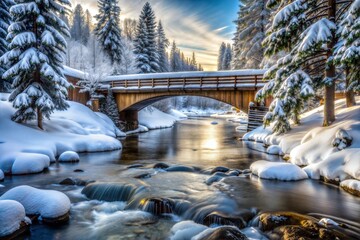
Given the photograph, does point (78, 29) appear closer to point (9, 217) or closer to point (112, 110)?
point (112, 110)

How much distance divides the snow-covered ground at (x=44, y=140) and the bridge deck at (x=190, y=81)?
5.75 m

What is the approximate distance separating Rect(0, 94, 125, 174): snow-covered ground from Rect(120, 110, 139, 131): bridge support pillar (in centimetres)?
575

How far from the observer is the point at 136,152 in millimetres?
16562

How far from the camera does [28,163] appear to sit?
1096cm

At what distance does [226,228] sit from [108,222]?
3.18 meters

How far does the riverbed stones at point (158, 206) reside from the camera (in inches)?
291

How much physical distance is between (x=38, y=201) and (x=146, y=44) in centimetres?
3071

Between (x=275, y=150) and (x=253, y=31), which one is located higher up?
(x=253, y=31)

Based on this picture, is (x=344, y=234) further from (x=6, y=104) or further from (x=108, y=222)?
(x=6, y=104)

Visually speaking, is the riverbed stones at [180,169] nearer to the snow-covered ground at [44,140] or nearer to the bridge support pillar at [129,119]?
the snow-covered ground at [44,140]

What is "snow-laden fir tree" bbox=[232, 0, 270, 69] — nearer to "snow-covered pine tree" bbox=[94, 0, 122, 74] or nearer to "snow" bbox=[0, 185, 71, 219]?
"snow-covered pine tree" bbox=[94, 0, 122, 74]

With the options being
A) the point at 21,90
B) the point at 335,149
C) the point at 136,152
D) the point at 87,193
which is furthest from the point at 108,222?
the point at 21,90

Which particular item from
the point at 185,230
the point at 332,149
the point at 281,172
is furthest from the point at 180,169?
the point at 332,149

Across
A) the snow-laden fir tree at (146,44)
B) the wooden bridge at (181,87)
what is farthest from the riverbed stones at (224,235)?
the snow-laden fir tree at (146,44)
